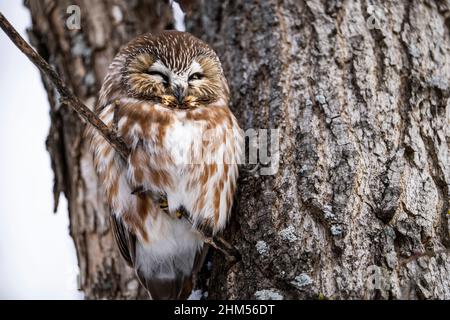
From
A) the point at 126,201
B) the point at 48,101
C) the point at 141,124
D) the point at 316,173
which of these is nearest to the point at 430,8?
the point at 316,173

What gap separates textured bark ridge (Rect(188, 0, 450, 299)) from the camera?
2488mm

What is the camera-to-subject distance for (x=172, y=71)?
3.00 m

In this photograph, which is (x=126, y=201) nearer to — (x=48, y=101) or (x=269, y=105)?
(x=269, y=105)

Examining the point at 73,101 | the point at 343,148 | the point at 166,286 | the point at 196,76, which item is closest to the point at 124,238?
the point at 166,286

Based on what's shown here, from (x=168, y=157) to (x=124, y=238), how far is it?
61 cm

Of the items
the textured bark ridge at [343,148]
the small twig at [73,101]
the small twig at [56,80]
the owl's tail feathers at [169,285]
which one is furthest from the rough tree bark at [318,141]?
the small twig at [56,80]

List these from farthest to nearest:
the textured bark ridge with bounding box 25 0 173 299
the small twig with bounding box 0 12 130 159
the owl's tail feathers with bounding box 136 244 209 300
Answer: the textured bark ridge with bounding box 25 0 173 299, the owl's tail feathers with bounding box 136 244 209 300, the small twig with bounding box 0 12 130 159

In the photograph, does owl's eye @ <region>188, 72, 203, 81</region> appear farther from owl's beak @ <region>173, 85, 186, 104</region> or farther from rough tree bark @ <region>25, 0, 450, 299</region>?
rough tree bark @ <region>25, 0, 450, 299</region>

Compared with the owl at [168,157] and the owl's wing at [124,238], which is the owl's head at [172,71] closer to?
the owl at [168,157]

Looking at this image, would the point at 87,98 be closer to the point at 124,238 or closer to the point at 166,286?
the point at 124,238

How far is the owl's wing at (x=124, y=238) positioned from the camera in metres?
3.10

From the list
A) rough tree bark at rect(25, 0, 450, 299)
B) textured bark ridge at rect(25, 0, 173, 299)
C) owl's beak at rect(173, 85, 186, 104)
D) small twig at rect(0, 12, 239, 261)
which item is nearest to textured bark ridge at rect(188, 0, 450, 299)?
rough tree bark at rect(25, 0, 450, 299)

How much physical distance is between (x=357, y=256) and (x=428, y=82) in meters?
1.13

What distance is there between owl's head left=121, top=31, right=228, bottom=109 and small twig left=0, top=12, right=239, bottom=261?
0.44 meters
